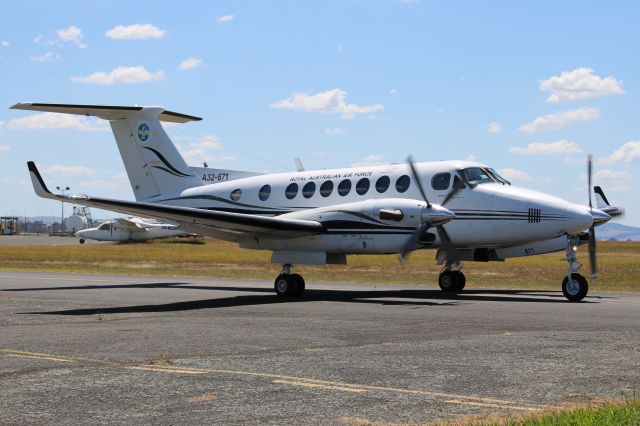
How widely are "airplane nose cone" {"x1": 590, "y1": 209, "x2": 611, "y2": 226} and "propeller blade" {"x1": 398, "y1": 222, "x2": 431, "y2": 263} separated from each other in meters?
4.93

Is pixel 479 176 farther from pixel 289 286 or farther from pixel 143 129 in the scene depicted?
pixel 143 129

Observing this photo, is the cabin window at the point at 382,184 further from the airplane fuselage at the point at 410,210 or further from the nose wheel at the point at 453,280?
the nose wheel at the point at 453,280

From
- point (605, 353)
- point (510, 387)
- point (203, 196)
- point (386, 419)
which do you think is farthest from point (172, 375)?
point (203, 196)

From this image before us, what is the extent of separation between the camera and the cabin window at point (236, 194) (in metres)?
28.5

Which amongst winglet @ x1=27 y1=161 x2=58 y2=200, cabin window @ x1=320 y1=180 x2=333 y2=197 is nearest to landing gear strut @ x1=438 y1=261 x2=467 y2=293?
cabin window @ x1=320 y1=180 x2=333 y2=197

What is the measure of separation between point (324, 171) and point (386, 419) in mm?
19628

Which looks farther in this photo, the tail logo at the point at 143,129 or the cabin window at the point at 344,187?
the tail logo at the point at 143,129

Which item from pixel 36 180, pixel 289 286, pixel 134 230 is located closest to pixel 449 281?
pixel 289 286

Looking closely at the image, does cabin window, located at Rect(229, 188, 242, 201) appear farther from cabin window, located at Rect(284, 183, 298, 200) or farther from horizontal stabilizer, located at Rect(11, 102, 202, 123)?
horizontal stabilizer, located at Rect(11, 102, 202, 123)

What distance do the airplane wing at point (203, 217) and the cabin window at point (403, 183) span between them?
8.66 ft

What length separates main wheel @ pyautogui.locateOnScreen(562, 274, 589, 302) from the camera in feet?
72.8

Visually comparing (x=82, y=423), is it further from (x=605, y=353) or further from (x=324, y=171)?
(x=324, y=171)

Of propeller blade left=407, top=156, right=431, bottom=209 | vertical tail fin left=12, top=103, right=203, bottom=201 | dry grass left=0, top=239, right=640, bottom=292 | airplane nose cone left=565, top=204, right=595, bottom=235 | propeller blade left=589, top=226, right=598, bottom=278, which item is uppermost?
vertical tail fin left=12, top=103, right=203, bottom=201

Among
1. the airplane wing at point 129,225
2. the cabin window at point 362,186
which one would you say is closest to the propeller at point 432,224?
the cabin window at point 362,186
